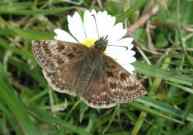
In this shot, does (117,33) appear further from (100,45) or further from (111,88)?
(111,88)

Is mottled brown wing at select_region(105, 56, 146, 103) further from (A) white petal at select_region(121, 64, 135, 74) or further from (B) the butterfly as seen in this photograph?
(A) white petal at select_region(121, 64, 135, 74)

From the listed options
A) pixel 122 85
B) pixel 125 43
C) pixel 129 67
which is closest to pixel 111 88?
pixel 122 85

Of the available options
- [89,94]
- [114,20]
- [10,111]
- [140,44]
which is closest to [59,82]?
[89,94]

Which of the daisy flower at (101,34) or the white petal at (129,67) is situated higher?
the daisy flower at (101,34)

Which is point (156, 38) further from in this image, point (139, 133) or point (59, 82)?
point (59, 82)

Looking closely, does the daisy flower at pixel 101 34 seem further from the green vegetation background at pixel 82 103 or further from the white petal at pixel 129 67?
the green vegetation background at pixel 82 103

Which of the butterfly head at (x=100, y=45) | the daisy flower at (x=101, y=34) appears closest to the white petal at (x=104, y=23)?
the daisy flower at (x=101, y=34)

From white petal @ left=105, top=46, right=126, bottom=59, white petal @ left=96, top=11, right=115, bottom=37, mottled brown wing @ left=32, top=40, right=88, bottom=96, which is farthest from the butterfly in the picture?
white petal @ left=96, top=11, right=115, bottom=37
